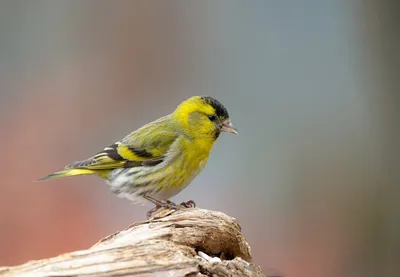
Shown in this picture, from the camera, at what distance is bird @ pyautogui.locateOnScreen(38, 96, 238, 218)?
8.23ft

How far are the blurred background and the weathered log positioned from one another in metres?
1.52

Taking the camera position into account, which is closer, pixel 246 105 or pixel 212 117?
pixel 212 117

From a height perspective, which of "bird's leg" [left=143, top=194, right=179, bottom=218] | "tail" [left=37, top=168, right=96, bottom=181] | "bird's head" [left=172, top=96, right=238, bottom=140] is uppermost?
"bird's head" [left=172, top=96, right=238, bottom=140]

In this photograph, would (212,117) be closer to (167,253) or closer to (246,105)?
(167,253)

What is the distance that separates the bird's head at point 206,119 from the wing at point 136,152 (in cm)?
8

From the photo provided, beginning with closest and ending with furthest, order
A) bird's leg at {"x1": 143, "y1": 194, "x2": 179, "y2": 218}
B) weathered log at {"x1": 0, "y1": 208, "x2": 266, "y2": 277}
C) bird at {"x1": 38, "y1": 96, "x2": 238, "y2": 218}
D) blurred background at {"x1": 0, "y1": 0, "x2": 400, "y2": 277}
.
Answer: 1. weathered log at {"x1": 0, "y1": 208, "x2": 266, "y2": 277}
2. bird's leg at {"x1": 143, "y1": 194, "x2": 179, "y2": 218}
3. bird at {"x1": 38, "y1": 96, "x2": 238, "y2": 218}
4. blurred background at {"x1": 0, "y1": 0, "x2": 400, "y2": 277}

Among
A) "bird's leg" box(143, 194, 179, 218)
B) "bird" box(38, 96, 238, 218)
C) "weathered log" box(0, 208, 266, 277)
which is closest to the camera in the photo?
"weathered log" box(0, 208, 266, 277)

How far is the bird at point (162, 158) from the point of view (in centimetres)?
251

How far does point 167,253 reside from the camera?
166cm

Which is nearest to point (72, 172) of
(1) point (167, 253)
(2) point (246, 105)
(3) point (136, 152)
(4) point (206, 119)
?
(3) point (136, 152)

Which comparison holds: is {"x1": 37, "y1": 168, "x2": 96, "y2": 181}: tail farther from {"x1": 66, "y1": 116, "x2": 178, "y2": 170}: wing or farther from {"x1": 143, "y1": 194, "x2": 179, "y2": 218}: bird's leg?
{"x1": 143, "y1": 194, "x2": 179, "y2": 218}: bird's leg

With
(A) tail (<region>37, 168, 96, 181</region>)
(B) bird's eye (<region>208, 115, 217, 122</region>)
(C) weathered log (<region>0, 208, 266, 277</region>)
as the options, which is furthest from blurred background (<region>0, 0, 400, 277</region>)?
(C) weathered log (<region>0, 208, 266, 277</region>)

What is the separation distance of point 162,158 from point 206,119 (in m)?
0.24

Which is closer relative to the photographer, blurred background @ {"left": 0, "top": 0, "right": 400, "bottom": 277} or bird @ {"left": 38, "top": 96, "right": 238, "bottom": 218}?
bird @ {"left": 38, "top": 96, "right": 238, "bottom": 218}
